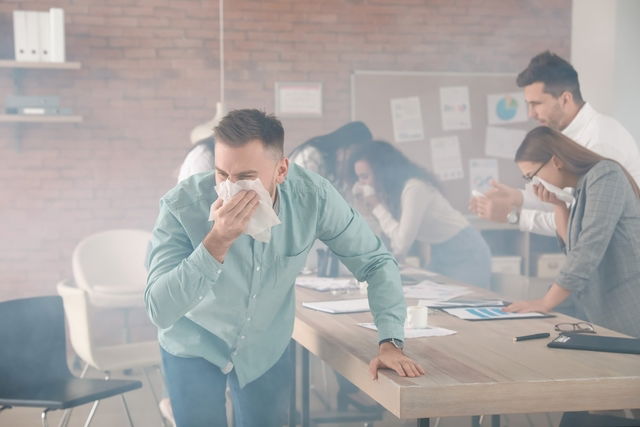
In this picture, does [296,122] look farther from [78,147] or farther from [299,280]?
[299,280]

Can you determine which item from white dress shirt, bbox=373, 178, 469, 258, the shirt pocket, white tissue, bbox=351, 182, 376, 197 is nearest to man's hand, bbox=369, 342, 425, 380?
the shirt pocket

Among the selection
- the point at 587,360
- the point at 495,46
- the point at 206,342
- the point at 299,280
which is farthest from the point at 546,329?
the point at 495,46

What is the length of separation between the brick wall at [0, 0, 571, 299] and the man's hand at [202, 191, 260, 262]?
3965 millimetres

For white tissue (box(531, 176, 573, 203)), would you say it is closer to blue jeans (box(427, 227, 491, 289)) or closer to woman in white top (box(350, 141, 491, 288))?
woman in white top (box(350, 141, 491, 288))

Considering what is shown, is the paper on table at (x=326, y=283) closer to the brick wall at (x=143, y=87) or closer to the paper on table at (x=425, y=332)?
the paper on table at (x=425, y=332)

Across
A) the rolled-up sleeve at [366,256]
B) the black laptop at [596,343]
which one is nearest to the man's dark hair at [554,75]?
the black laptop at [596,343]

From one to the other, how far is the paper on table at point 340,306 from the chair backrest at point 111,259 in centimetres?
225

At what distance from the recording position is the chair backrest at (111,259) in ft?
16.7

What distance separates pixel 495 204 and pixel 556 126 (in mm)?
462

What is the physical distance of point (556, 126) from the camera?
3.60 metres

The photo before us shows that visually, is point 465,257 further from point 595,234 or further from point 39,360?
point 39,360

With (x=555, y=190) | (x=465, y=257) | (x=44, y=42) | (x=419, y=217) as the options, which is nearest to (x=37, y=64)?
(x=44, y=42)

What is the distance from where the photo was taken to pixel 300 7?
5.90 m

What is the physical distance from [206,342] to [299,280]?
164cm
